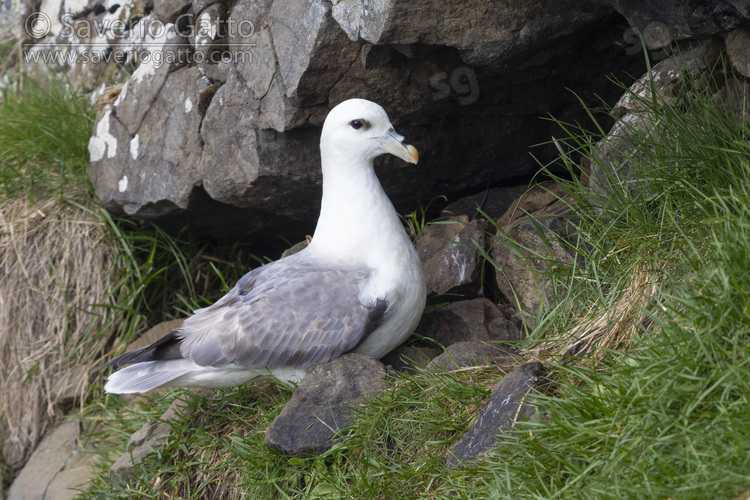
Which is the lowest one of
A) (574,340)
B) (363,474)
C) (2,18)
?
(363,474)

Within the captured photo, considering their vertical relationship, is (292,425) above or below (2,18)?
below

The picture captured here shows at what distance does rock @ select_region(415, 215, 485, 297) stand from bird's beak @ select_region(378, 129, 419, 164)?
1.71 ft

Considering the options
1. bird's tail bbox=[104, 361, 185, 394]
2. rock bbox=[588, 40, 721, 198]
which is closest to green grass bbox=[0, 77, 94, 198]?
bird's tail bbox=[104, 361, 185, 394]

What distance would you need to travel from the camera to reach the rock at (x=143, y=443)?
3.32m

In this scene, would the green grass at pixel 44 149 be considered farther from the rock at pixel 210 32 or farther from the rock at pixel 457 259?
the rock at pixel 457 259

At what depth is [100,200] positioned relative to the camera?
14.4 ft

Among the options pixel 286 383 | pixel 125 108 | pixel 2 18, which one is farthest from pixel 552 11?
pixel 2 18

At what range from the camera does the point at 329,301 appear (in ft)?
9.89

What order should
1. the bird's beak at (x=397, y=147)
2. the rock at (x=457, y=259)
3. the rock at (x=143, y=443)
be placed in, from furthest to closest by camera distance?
the rock at (x=457, y=259), the rock at (x=143, y=443), the bird's beak at (x=397, y=147)

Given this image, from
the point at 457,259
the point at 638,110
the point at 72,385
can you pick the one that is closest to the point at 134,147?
the point at 72,385

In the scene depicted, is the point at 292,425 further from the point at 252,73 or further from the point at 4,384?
the point at 4,384

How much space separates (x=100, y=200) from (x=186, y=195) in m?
0.73

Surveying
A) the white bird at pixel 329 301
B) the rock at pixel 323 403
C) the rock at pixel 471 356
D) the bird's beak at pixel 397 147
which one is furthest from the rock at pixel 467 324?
the bird's beak at pixel 397 147

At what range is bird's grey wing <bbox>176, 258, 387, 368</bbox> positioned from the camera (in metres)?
2.97
